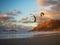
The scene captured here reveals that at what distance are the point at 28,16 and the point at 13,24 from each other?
293 mm

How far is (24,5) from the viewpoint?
2357mm

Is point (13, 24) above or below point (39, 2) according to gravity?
below

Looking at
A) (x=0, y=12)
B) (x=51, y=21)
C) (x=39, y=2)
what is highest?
(x=39, y=2)

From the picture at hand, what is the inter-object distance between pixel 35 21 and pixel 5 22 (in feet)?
1.70

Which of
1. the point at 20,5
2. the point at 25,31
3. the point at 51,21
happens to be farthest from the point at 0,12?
the point at 51,21

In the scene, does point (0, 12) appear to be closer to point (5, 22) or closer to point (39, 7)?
point (5, 22)

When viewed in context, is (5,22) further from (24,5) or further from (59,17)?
(59,17)

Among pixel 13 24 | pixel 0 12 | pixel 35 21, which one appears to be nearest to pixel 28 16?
pixel 35 21

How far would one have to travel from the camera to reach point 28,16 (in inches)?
91.7

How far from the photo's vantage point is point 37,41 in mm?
2268

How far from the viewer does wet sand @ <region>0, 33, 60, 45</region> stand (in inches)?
88.1

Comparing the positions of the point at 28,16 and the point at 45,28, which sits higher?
the point at 28,16

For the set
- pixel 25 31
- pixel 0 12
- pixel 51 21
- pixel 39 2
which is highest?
pixel 39 2

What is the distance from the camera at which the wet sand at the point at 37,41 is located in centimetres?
224
